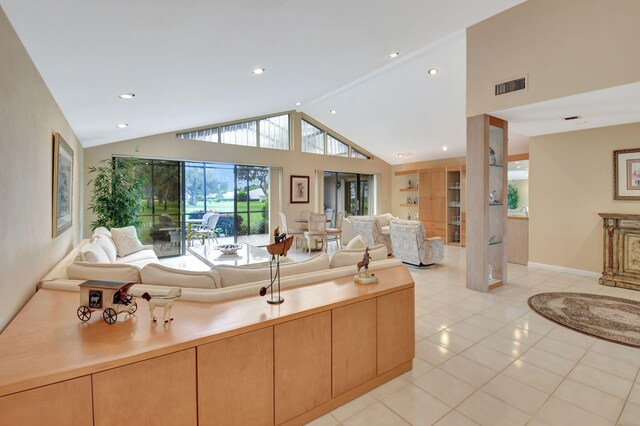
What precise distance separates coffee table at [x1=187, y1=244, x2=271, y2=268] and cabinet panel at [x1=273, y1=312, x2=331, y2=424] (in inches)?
109

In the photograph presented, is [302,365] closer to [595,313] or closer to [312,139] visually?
[595,313]

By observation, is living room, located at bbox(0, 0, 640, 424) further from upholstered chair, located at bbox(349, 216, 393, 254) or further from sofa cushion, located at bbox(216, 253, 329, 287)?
upholstered chair, located at bbox(349, 216, 393, 254)

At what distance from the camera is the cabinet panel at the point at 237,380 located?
1.54 meters

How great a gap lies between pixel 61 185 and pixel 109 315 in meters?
2.47

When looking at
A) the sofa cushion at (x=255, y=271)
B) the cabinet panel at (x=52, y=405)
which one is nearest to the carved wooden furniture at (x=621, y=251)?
the sofa cushion at (x=255, y=271)

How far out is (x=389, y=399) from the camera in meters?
2.18

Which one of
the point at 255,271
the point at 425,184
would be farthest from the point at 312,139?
the point at 255,271

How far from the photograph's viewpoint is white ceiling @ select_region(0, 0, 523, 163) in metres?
1.96

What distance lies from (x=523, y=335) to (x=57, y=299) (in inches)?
160

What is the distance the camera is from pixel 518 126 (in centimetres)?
511

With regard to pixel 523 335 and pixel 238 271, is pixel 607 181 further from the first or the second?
pixel 238 271

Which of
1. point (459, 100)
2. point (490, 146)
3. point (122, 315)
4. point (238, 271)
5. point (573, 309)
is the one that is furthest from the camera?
point (459, 100)

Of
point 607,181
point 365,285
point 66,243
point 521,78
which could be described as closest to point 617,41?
point 521,78

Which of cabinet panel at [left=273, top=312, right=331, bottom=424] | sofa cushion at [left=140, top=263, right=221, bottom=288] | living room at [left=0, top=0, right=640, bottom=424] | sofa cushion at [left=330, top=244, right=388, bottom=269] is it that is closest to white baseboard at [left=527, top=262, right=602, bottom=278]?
living room at [left=0, top=0, right=640, bottom=424]
